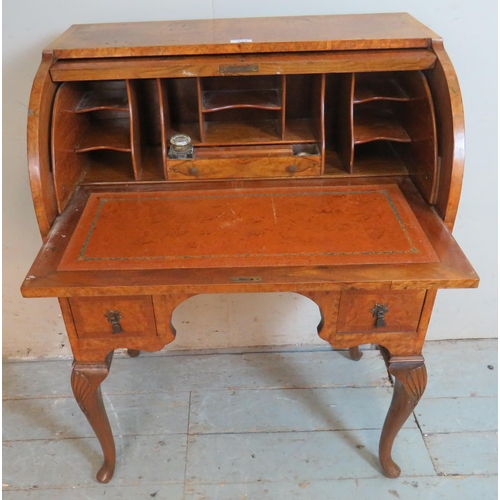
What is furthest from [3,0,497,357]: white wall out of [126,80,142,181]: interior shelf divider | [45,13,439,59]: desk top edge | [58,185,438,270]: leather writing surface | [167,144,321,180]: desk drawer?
[58,185,438,270]: leather writing surface

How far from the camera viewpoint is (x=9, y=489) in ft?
5.65

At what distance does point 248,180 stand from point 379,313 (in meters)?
0.53

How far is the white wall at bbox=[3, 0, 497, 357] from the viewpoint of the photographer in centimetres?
154

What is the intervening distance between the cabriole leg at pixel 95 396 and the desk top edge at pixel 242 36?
2.73ft

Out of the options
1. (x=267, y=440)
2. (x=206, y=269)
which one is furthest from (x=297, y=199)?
(x=267, y=440)

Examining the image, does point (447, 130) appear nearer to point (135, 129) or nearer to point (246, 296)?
point (135, 129)

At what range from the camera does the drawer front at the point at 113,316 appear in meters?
1.25

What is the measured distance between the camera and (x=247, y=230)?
1269 mm

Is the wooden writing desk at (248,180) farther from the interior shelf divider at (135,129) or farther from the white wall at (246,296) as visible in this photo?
the white wall at (246,296)

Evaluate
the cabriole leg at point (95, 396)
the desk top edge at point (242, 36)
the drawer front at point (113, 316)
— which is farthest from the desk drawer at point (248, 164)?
the cabriole leg at point (95, 396)

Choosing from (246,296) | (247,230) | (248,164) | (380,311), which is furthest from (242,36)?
(246,296)

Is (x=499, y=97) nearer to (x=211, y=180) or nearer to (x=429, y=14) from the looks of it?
(x=429, y=14)

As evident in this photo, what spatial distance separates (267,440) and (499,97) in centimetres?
145

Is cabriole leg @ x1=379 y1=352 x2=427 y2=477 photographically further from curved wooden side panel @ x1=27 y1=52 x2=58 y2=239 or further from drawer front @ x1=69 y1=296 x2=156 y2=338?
curved wooden side panel @ x1=27 y1=52 x2=58 y2=239
